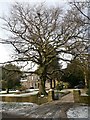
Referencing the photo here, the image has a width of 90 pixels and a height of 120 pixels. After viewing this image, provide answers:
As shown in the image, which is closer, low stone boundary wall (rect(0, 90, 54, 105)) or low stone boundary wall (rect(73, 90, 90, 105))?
low stone boundary wall (rect(73, 90, 90, 105))

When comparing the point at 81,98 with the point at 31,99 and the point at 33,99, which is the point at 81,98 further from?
the point at 31,99

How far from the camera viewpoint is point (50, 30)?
19.8 m

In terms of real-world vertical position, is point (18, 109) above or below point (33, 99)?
below

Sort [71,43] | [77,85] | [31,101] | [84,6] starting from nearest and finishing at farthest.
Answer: [84,6] < [31,101] < [71,43] < [77,85]

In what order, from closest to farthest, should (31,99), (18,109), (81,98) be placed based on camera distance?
(18,109)
(81,98)
(31,99)

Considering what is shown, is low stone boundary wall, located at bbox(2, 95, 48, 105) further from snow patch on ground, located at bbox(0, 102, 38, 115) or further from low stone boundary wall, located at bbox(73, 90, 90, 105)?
low stone boundary wall, located at bbox(73, 90, 90, 105)

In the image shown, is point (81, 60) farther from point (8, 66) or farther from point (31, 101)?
point (8, 66)

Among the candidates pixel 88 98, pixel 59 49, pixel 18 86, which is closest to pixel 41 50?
pixel 59 49

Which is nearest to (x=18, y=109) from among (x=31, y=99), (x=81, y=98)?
(x=31, y=99)

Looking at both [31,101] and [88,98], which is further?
[31,101]

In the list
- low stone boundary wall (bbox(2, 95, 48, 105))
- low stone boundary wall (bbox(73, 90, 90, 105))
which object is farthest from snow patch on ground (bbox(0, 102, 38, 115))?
low stone boundary wall (bbox(73, 90, 90, 105))

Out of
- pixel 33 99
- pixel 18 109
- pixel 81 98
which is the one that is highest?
pixel 81 98

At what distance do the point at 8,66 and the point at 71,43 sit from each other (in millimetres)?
5816

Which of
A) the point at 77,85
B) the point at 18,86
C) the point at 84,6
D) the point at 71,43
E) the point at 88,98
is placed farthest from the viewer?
the point at 77,85
